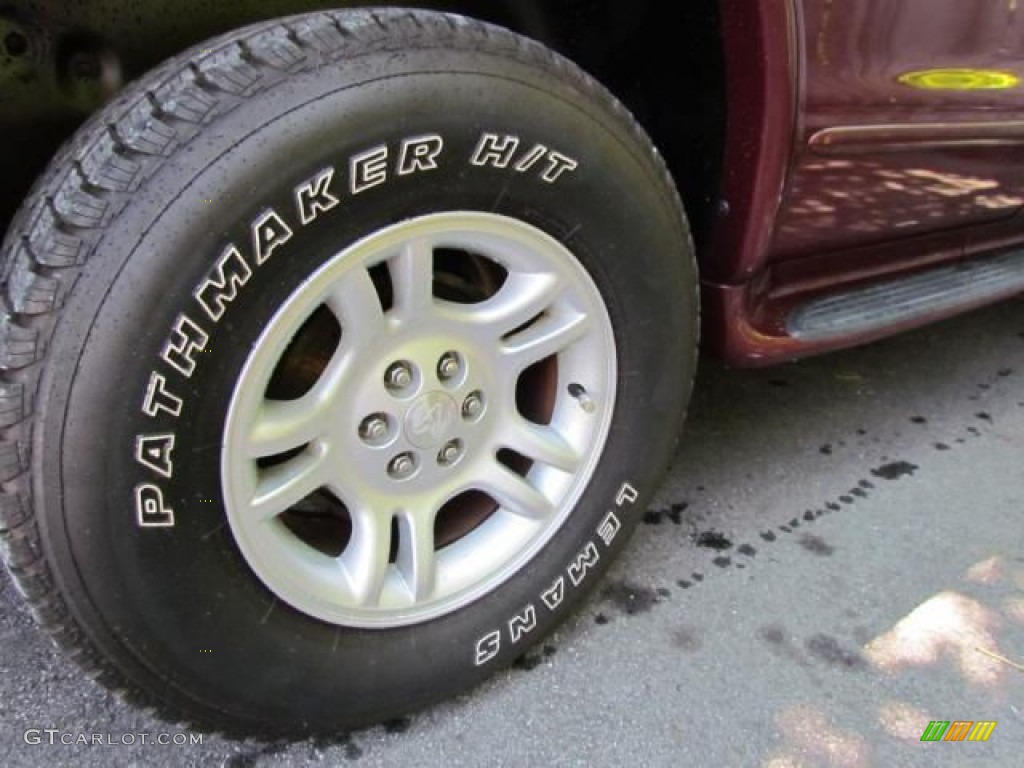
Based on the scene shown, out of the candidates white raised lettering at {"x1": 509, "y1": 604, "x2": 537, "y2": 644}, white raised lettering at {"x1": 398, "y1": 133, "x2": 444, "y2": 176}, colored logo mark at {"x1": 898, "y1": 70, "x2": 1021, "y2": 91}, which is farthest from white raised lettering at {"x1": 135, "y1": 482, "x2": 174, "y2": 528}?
colored logo mark at {"x1": 898, "y1": 70, "x2": 1021, "y2": 91}

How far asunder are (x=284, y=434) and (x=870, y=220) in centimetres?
133

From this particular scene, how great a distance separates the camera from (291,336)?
4.20ft

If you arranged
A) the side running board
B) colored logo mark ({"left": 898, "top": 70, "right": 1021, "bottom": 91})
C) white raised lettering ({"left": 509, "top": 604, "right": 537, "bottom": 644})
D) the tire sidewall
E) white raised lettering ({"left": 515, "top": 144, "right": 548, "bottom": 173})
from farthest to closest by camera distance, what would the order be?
the side running board, colored logo mark ({"left": 898, "top": 70, "right": 1021, "bottom": 91}), white raised lettering ({"left": 509, "top": 604, "right": 537, "bottom": 644}), white raised lettering ({"left": 515, "top": 144, "right": 548, "bottom": 173}), the tire sidewall

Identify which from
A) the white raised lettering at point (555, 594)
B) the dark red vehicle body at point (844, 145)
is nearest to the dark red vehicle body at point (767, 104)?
the dark red vehicle body at point (844, 145)

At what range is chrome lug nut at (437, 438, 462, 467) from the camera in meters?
1.52

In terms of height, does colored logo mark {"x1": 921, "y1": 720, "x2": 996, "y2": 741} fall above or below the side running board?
below

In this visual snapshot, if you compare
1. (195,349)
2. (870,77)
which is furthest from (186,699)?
(870,77)

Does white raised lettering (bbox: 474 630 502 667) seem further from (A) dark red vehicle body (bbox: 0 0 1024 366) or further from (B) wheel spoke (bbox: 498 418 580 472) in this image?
(A) dark red vehicle body (bbox: 0 0 1024 366)

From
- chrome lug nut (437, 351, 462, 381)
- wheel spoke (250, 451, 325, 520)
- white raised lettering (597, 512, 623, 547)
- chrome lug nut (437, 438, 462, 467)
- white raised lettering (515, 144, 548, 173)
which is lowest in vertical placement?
white raised lettering (597, 512, 623, 547)

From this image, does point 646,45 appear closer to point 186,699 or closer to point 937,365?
point 186,699

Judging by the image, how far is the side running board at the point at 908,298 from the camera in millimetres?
2023

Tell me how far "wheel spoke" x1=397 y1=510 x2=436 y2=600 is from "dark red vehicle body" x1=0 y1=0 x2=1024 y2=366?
28.2 inches

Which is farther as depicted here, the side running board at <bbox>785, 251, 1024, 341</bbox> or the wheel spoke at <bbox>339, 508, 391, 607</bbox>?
the side running board at <bbox>785, 251, 1024, 341</bbox>

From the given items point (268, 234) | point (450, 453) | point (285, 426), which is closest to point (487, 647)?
point (450, 453)
